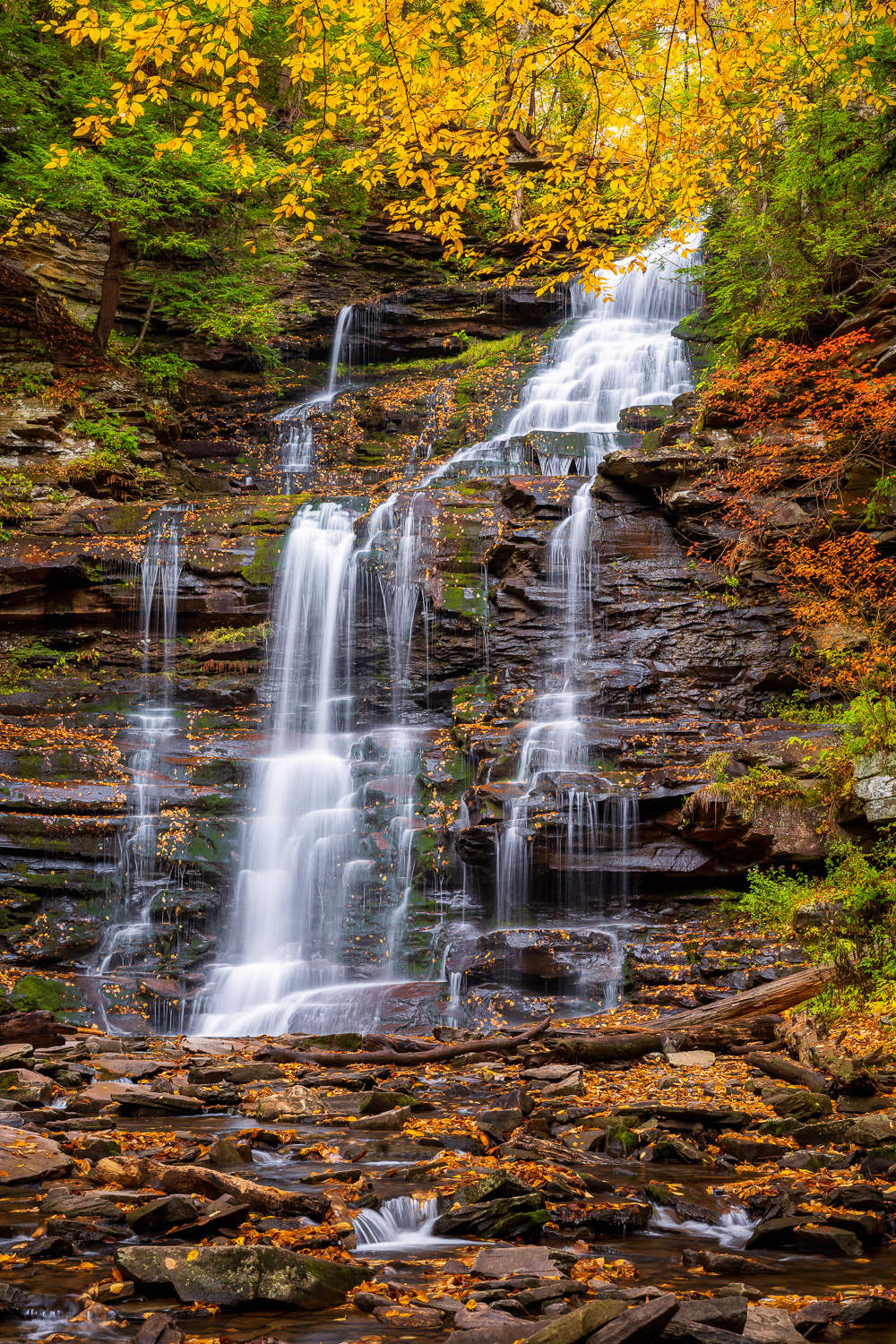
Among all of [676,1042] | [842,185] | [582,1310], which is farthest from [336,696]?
[582,1310]

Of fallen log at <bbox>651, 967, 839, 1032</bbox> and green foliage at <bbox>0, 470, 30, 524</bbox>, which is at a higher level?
green foliage at <bbox>0, 470, 30, 524</bbox>

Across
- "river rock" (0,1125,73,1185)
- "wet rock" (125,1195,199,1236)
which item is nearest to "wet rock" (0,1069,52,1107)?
"river rock" (0,1125,73,1185)

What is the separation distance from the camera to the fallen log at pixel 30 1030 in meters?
7.26

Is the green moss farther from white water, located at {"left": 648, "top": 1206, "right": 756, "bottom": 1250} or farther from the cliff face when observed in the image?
white water, located at {"left": 648, "top": 1206, "right": 756, "bottom": 1250}

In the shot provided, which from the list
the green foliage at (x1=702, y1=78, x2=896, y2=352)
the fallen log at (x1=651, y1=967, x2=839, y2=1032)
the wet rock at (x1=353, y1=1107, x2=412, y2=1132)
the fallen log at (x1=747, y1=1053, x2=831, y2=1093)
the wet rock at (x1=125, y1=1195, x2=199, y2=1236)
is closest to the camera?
the wet rock at (x1=125, y1=1195, x2=199, y2=1236)

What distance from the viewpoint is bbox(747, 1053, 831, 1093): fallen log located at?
565cm

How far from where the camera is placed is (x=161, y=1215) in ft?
10.9

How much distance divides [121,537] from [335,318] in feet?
37.7

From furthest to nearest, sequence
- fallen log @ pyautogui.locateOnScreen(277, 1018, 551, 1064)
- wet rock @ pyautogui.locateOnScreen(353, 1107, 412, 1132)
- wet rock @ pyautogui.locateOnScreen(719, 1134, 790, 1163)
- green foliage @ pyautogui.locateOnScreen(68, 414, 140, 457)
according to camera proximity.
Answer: green foliage @ pyautogui.locateOnScreen(68, 414, 140, 457)
fallen log @ pyautogui.locateOnScreen(277, 1018, 551, 1064)
wet rock @ pyautogui.locateOnScreen(353, 1107, 412, 1132)
wet rock @ pyautogui.locateOnScreen(719, 1134, 790, 1163)

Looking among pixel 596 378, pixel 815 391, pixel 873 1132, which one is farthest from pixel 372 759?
pixel 596 378

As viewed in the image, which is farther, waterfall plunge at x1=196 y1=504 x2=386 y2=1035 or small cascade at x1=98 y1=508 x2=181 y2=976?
small cascade at x1=98 y1=508 x2=181 y2=976

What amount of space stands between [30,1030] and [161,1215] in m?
4.68

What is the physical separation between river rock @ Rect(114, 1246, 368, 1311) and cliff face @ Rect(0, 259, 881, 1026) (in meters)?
6.93

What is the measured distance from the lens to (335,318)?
949 inches
